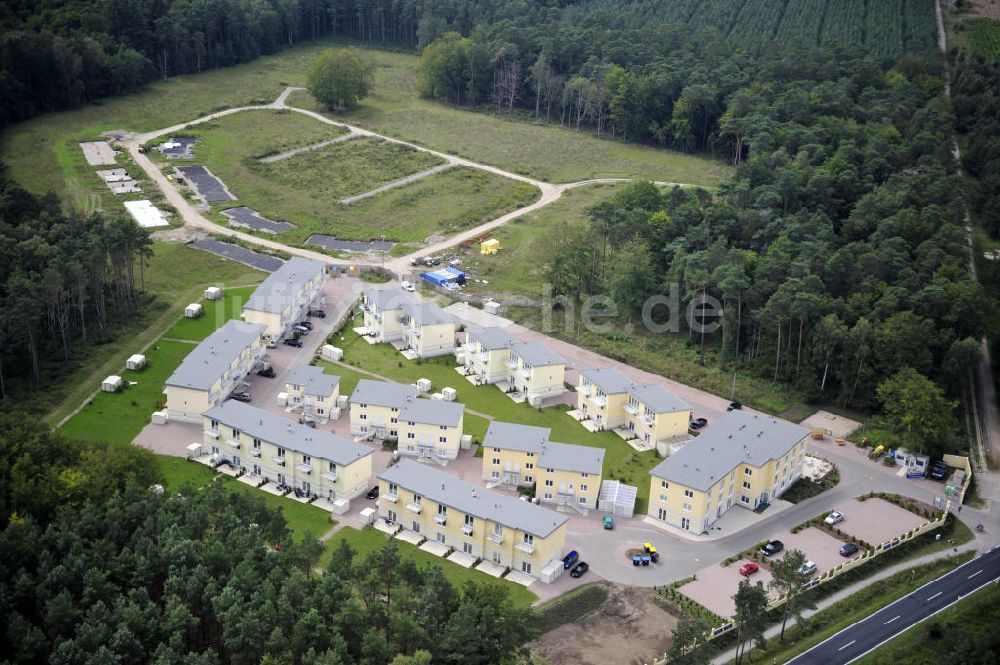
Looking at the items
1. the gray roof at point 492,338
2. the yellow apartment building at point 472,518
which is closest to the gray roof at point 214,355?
the gray roof at point 492,338

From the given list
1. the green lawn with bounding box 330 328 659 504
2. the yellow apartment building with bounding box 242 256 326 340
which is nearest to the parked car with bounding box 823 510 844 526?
the green lawn with bounding box 330 328 659 504

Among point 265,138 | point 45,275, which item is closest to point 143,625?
point 45,275

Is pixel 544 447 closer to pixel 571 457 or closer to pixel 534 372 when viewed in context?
pixel 571 457

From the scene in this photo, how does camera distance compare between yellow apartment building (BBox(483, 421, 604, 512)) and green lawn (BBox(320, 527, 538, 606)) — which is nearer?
green lawn (BBox(320, 527, 538, 606))

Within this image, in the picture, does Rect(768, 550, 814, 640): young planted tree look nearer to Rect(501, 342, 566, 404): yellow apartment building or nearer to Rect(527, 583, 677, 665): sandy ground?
Rect(527, 583, 677, 665): sandy ground

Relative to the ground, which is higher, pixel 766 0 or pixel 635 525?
pixel 766 0

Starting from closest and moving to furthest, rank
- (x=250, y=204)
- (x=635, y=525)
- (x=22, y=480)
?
(x=22, y=480)
(x=635, y=525)
(x=250, y=204)

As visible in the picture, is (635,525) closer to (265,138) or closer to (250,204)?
(250,204)
